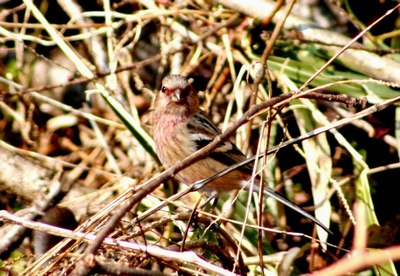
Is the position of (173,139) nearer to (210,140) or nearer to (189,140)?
(189,140)

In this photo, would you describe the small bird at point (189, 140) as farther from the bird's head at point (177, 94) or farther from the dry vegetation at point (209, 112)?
the dry vegetation at point (209, 112)

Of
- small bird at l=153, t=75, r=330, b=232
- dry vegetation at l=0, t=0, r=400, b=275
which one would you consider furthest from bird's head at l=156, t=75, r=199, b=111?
dry vegetation at l=0, t=0, r=400, b=275

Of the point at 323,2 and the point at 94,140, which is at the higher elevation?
the point at 323,2

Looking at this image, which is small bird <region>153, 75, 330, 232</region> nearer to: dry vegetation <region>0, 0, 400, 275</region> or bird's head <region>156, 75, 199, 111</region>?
bird's head <region>156, 75, 199, 111</region>

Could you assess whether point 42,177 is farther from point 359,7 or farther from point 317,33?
point 359,7

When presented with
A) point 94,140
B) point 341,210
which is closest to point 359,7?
point 341,210

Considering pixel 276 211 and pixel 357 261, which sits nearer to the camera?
pixel 357 261
